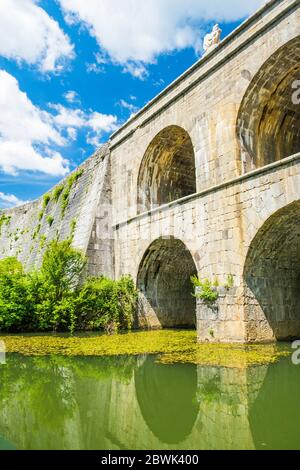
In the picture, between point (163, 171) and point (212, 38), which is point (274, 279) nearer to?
point (163, 171)

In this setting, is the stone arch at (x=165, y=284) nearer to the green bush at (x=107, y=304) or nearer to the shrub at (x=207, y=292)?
the green bush at (x=107, y=304)

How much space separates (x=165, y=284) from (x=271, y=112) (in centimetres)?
733

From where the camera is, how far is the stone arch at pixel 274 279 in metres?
9.73

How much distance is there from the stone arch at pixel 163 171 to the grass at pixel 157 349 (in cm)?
578

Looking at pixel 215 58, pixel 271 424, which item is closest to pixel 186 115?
pixel 215 58

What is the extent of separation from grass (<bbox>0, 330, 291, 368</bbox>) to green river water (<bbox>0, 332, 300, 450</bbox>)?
21.4 inches

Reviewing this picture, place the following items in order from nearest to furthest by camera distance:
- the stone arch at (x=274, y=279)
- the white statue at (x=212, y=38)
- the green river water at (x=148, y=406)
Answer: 1. the green river water at (x=148, y=406)
2. the stone arch at (x=274, y=279)
3. the white statue at (x=212, y=38)

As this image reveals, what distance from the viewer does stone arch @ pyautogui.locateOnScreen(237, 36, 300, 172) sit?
10141mm

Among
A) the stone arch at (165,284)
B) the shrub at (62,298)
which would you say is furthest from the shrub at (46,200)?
the stone arch at (165,284)

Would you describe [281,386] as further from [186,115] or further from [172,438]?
[186,115]

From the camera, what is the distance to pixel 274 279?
10.4 meters

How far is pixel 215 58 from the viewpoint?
11680 millimetres

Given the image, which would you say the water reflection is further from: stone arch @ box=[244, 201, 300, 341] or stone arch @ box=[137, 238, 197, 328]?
stone arch @ box=[137, 238, 197, 328]

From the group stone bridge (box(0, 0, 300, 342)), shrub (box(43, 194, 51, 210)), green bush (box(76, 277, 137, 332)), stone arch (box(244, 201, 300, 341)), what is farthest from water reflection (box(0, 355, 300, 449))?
shrub (box(43, 194, 51, 210))
